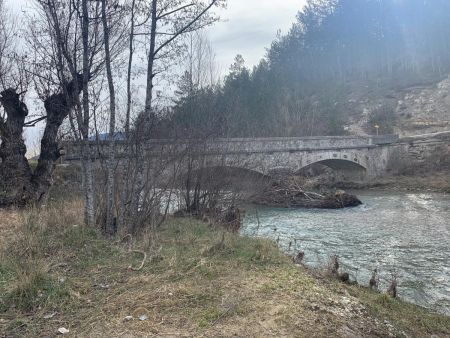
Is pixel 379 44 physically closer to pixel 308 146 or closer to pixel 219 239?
pixel 308 146

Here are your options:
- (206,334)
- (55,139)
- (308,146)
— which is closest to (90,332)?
(206,334)

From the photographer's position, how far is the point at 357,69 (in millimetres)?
71062

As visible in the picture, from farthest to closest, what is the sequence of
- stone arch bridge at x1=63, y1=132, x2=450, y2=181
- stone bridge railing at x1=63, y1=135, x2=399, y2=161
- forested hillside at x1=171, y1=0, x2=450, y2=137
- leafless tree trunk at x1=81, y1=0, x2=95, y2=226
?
1. forested hillside at x1=171, y1=0, x2=450, y2=137
2. stone arch bridge at x1=63, y1=132, x2=450, y2=181
3. stone bridge railing at x1=63, y1=135, x2=399, y2=161
4. leafless tree trunk at x1=81, y1=0, x2=95, y2=226

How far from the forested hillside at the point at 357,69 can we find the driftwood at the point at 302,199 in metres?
27.1

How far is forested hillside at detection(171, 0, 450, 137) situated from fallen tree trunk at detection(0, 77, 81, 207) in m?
38.5

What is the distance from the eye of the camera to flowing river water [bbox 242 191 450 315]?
8.31 metres

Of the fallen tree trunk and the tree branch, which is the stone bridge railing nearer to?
the fallen tree trunk

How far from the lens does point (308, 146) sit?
30.9 meters

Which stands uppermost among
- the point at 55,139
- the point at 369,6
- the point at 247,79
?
the point at 369,6

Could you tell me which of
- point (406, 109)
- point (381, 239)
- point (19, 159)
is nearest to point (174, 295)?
point (381, 239)

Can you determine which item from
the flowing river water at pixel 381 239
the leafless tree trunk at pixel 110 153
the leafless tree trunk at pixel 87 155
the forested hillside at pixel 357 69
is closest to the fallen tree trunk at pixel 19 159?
the leafless tree trunk at pixel 87 155

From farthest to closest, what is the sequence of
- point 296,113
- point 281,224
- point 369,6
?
1. point 369,6
2. point 296,113
3. point 281,224

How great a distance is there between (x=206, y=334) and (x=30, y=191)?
1066 cm

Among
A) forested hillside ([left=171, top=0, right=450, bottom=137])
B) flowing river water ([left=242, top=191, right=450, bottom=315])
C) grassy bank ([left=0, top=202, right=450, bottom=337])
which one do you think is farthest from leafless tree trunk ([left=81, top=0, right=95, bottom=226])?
forested hillside ([left=171, top=0, right=450, bottom=137])
